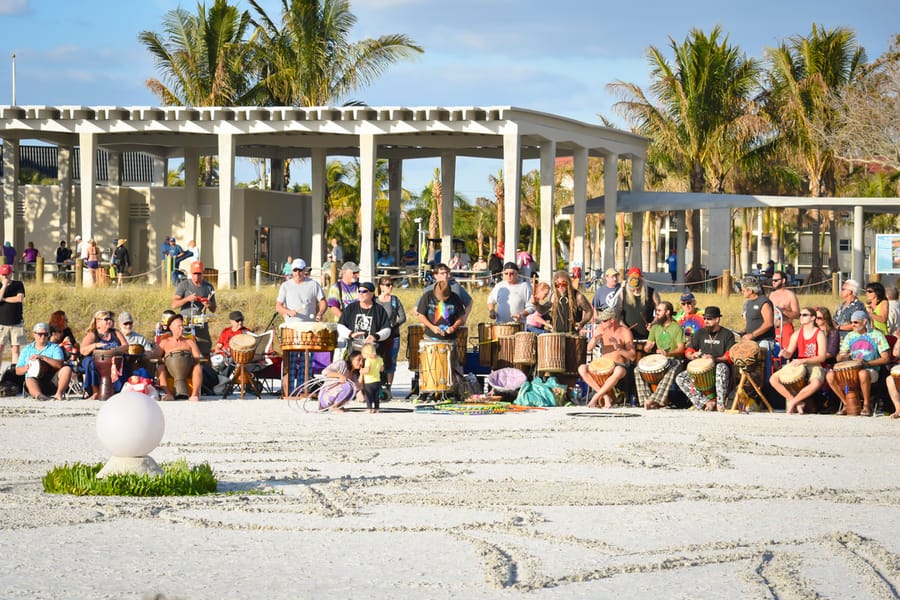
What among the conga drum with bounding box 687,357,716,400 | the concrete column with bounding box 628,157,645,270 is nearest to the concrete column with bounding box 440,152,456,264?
the concrete column with bounding box 628,157,645,270

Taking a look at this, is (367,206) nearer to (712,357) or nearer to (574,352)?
(574,352)

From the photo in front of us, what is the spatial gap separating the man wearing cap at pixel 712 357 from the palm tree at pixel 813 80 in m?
27.8

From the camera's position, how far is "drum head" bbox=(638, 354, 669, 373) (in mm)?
17688

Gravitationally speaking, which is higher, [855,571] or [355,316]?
[355,316]

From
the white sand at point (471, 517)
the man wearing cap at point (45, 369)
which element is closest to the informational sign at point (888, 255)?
the white sand at point (471, 517)

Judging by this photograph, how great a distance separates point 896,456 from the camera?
12539 mm

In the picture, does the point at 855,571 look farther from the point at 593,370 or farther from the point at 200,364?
the point at 200,364

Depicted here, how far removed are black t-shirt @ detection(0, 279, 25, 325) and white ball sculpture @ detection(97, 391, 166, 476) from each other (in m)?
11.2

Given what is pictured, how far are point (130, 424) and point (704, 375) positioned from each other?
31.9ft

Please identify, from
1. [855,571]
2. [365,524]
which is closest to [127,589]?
[365,524]

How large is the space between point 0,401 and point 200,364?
257 centimetres

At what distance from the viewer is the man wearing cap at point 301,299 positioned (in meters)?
18.9

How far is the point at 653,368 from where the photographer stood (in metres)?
17.7

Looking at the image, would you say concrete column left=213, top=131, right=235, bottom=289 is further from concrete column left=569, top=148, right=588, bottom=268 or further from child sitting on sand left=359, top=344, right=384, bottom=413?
child sitting on sand left=359, top=344, right=384, bottom=413
